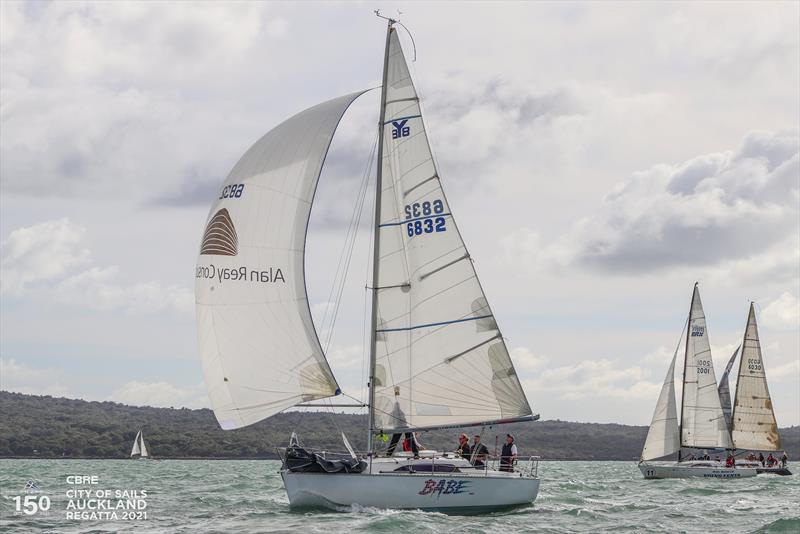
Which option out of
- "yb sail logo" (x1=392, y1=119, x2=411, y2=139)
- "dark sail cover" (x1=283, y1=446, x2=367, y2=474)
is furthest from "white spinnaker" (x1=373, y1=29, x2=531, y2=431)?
"dark sail cover" (x1=283, y1=446, x2=367, y2=474)

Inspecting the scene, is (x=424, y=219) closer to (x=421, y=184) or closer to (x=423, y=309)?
(x=421, y=184)

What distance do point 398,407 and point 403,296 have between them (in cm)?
311

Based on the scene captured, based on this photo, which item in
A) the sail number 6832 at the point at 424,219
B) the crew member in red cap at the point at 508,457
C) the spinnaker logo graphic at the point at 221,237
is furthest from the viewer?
the sail number 6832 at the point at 424,219

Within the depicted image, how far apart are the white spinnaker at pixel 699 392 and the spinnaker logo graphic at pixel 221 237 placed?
4291 cm

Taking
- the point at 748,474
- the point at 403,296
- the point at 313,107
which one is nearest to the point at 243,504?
the point at 403,296

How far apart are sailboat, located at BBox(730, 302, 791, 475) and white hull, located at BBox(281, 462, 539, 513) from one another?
1729 inches

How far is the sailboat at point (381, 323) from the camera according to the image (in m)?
28.2

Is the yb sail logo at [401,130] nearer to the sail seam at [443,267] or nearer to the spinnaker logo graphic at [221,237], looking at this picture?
the sail seam at [443,267]

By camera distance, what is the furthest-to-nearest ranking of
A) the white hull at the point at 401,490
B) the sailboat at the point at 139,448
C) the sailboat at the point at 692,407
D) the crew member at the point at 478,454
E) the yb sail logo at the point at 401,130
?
1. the sailboat at the point at 139,448
2. the sailboat at the point at 692,407
3. the yb sail logo at the point at 401,130
4. the crew member at the point at 478,454
5. the white hull at the point at 401,490

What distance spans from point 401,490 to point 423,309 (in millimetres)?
5206

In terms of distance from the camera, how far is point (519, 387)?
31266 millimetres

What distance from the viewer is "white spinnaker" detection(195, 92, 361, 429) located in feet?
92.0

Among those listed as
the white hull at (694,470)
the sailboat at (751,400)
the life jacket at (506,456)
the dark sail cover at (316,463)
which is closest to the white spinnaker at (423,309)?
the life jacket at (506,456)

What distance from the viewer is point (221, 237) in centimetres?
2872
